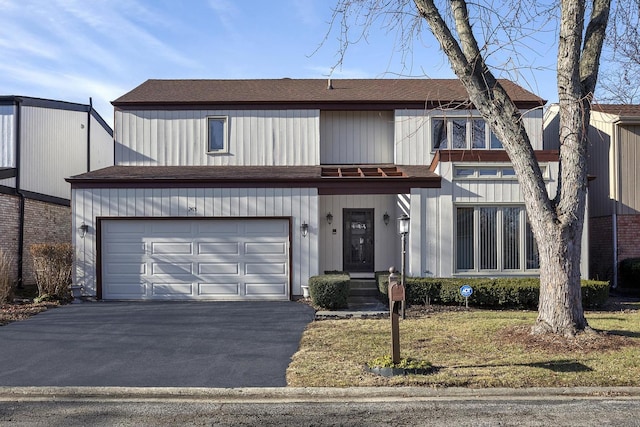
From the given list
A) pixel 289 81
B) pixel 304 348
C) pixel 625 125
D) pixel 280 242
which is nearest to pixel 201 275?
pixel 280 242

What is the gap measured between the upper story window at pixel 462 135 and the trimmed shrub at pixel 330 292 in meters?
6.57

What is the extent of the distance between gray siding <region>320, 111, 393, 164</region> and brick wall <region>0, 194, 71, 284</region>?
384 inches

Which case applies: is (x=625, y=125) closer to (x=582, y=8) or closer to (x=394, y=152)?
(x=394, y=152)

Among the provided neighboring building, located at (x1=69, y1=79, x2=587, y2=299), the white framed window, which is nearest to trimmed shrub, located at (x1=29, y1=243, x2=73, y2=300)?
neighboring building, located at (x1=69, y1=79, x2=587, y2=299)

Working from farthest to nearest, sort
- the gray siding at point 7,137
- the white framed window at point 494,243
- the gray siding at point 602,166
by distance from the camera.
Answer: the gray siding at point 7,137, the gray siding at point 602,166, the white framed window at point 494,243

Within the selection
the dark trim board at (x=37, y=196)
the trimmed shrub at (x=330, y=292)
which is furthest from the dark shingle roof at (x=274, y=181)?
the dark trim board at (x=37, y=196)

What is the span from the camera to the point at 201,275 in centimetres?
1426

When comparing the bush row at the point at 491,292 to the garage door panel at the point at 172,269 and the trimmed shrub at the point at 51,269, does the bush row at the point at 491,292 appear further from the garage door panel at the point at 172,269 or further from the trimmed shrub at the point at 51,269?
the trimmed shrub at the point at 51,269

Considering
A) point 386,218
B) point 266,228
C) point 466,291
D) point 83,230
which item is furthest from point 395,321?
point 83,230

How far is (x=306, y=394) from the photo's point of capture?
21.9 feet

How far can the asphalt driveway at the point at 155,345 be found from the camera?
7375 mm

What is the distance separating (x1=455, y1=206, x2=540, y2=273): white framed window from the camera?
14.1 metres

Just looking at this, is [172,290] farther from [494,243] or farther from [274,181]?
[494,243]

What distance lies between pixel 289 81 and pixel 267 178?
693cm
